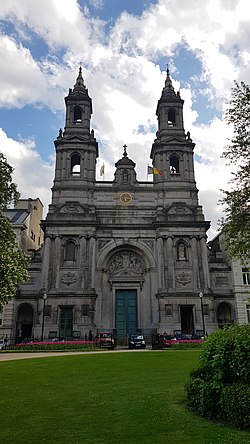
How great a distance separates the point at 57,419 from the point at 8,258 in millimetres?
15832

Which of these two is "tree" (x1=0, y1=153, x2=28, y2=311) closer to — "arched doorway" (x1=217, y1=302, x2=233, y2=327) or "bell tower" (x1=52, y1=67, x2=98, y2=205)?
"bell tower" (x1=52, y1=67, x2=98, y2=205)

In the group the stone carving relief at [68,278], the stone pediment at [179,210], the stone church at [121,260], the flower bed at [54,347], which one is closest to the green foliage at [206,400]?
the flower bed at [54,347]

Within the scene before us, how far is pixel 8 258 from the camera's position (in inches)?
924

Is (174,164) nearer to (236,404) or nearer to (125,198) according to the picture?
(125,198)

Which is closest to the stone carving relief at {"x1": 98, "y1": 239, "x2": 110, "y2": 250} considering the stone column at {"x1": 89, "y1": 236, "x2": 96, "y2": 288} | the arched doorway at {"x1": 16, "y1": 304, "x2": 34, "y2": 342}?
the stone column at {"x1": 89, "y1": 236, "x2": 96, "y2": 288}

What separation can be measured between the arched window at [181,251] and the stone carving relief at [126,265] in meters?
5.00

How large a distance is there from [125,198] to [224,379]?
138 feet

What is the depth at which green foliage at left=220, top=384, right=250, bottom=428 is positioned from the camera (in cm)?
805

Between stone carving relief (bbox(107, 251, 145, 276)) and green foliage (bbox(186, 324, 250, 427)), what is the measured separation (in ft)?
125

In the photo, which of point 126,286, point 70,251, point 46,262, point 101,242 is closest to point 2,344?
point 46,262

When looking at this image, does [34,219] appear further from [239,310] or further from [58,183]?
[239,310]

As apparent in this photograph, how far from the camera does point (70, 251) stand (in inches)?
1868

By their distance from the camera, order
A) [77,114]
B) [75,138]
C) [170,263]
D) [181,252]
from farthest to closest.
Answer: [77,114], [75,138], [181,252], [170,263]

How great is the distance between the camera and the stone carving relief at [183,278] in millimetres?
46094
